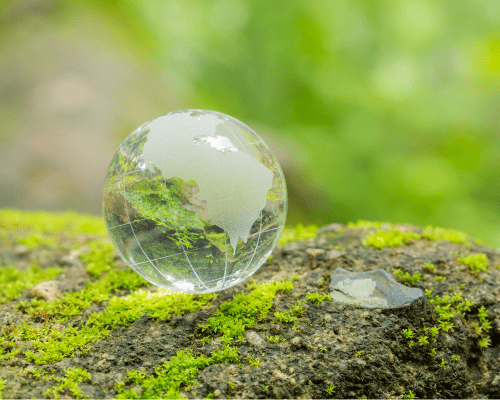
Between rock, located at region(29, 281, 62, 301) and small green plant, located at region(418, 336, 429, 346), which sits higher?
small green plant, located at region(418, 336, 429, 346)

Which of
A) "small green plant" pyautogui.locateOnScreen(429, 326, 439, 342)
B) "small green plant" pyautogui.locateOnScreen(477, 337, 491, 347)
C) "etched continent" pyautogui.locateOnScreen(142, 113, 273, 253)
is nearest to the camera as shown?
"etched continent" pyautogui.locateOnScreen(142, 113, 273, 253)

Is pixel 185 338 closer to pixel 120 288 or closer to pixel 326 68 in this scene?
pixel 120 288

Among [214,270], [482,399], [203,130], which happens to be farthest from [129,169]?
[482,399]

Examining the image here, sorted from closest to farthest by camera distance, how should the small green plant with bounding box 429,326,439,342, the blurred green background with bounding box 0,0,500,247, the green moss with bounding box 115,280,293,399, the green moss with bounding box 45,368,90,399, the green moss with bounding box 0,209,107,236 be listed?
the green moss with bounding box 45,368,90,399, the green moss with bounding box 115,280,293,399, the small green plant with bounding box 429,326,439,342, the green moss with bounding box 0,209,107,236, the blurred green background with bounding box 0,0,500,247

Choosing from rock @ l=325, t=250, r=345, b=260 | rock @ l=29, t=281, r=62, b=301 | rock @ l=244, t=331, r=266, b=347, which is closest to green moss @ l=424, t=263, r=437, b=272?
rock @ l=325, t=250, r=345, b=260

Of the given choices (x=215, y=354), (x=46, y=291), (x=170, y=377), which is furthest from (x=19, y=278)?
(x=215, y=354)

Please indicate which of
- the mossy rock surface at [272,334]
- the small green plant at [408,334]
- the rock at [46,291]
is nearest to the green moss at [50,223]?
the mossy rock surface at [272,334]

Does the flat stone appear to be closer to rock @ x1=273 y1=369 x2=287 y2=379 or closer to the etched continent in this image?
rock @ x1=273 y1=369 x2=287 y2=379
